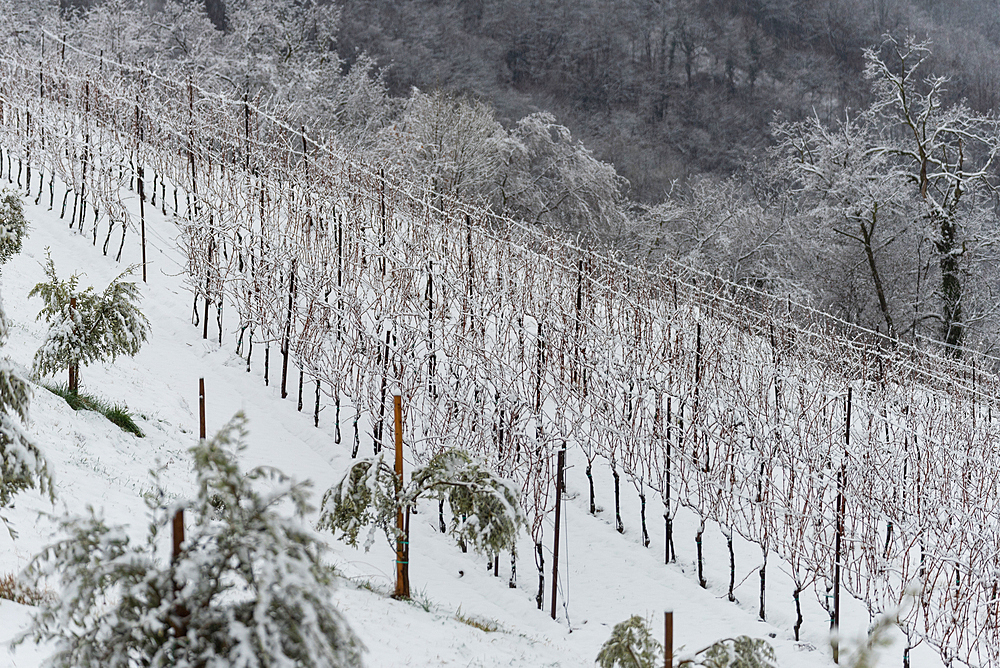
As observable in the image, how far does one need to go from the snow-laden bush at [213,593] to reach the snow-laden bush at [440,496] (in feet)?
8.26

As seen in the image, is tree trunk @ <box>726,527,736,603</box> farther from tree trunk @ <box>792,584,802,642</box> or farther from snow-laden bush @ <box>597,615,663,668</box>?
snow-laden bush @ <box>597,615,663,668</box>

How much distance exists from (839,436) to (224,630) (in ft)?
26.2

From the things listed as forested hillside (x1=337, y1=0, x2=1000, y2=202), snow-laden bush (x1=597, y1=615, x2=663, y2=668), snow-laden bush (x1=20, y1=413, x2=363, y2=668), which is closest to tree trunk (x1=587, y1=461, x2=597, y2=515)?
snow-laden bush (x1=597, y1=615, x2=663, y2=668)

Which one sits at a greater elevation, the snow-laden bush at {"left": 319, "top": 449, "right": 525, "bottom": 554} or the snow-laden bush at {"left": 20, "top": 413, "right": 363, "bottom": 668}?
the snow-laden bush at {"left": 20, "top": 413, "right": 363, "bottom": 668}

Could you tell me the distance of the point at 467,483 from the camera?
16.7 feet

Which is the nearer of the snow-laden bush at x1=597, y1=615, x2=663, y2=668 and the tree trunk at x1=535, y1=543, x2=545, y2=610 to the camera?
the snow-laden bush at x1=597, y1=615, x2=663, y2=668

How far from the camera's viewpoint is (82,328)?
6859 millimetres

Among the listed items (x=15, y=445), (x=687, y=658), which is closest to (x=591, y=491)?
(x=687, y=658)

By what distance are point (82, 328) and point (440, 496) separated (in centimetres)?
343

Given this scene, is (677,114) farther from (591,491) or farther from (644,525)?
(644,525)

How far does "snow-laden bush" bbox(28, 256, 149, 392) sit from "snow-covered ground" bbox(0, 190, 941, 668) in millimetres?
329

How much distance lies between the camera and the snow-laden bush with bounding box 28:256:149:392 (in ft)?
22.1

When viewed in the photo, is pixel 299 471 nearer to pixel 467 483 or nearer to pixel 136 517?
pixel 136 517

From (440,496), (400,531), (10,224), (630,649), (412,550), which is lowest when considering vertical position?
(412,550)
